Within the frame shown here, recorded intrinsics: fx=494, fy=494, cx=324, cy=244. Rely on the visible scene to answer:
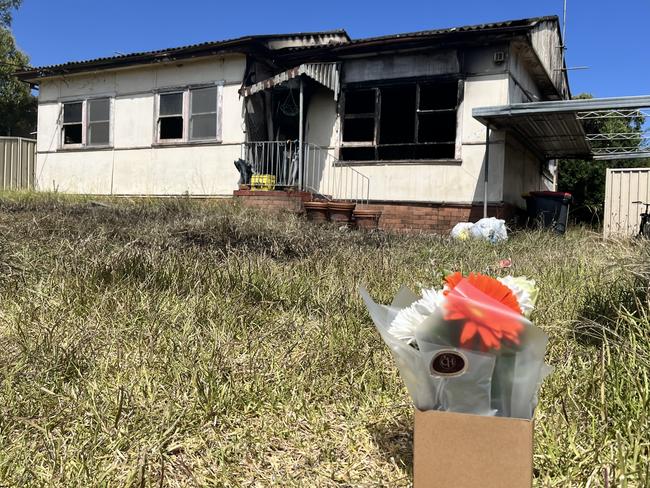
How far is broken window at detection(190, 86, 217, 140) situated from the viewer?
12062mm

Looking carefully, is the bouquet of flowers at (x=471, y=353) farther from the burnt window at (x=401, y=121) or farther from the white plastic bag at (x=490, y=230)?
the burnt window at (x=401, y=121)

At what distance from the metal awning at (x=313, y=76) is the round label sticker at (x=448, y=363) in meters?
9.72

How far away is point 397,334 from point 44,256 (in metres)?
3.69

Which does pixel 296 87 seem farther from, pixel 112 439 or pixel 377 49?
pixel 112 439

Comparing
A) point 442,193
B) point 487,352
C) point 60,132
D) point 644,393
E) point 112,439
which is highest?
point 60,132

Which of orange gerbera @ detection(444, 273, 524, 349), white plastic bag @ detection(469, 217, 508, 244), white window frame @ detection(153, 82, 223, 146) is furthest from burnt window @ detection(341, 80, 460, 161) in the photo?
orange gerbera @ detection(444, 273, 524, 349)

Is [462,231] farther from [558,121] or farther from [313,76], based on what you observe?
[313,76]

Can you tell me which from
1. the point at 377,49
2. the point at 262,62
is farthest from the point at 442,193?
the point at 262,62

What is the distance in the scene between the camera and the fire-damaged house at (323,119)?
9.89 metres

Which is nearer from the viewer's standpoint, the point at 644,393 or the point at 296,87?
the point at 644,393

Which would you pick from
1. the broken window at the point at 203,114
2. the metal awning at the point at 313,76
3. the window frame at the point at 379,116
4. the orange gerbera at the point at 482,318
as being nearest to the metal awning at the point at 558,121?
the window frame at the point at 379,116

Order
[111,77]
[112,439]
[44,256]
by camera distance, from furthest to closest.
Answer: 1. [111,77]
2. [44,256]
3. [112,439]

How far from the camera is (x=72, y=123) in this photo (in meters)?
14.1

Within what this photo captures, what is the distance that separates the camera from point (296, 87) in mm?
11109
